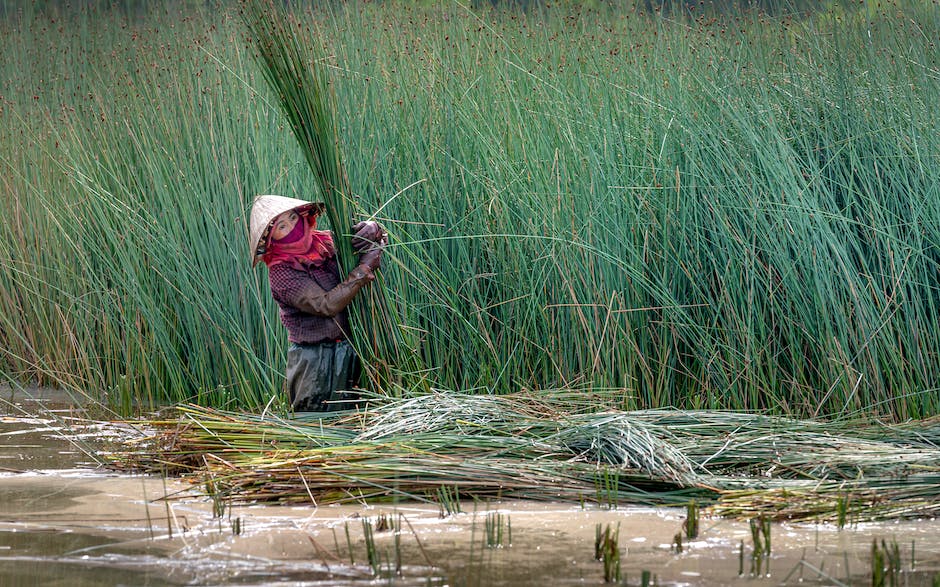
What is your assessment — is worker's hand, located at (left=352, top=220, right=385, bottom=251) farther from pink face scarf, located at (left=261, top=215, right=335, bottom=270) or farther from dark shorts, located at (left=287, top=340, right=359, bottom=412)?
dark shorts, located at (left=287, top=340, right=359, bottom=412)

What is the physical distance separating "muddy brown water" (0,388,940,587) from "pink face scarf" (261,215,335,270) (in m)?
1.14

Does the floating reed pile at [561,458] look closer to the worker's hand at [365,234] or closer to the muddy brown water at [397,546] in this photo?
the muddy brown water at [397,546]

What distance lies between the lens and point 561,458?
425 centimetres

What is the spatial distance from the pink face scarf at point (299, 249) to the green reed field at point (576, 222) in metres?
0.44

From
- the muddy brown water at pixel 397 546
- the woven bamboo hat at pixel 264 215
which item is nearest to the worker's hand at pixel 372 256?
the woven bamboo hat at pixel 264 215

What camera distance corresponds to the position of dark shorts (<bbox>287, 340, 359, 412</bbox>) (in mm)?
4902

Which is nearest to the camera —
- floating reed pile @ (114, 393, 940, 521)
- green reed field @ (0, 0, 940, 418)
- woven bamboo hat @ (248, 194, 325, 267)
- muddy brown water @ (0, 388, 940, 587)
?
muddy brown water @ (0, 388, 940, 587)

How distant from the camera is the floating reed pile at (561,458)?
A: 382cm

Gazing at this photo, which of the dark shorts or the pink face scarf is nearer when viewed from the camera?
the pink face scarf

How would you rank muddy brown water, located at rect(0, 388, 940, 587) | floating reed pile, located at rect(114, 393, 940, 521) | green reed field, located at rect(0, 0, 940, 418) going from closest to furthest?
muddy brown water, located at rect(0, 388, 940, 587), floating reed pile, located at rect(114, 393, 940, 521), green reed field, located at rect(0, 0, 940, 418)

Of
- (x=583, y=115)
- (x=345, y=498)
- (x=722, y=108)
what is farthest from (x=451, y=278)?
(x=345, y=498)

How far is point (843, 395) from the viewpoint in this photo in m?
5.12

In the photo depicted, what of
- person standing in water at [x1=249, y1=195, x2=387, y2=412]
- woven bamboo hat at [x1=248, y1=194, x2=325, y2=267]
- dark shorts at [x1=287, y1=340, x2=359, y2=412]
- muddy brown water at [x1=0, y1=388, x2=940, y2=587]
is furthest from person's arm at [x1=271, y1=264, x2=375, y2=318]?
muddy brown water at [x1=0, y1=388, x2=940, y2=587]

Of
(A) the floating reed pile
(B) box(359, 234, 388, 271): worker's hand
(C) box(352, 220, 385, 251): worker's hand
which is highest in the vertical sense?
(C) box(352, 220, 385, 251): worker's hand
